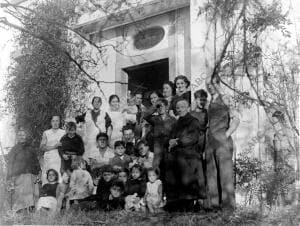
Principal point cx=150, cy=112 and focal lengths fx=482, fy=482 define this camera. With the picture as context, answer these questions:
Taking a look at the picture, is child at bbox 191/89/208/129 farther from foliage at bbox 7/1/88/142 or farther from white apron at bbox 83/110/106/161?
foliage at bbox 7/1/88/142

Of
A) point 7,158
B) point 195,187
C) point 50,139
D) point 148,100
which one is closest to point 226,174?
point 195,187

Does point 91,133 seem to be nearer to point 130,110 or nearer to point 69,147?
point 69,147

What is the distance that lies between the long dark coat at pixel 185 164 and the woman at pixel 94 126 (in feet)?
3.23

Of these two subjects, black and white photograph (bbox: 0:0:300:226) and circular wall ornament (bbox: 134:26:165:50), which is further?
circular wall ornament (bbox: 134:26:165:50)

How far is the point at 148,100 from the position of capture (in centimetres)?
496

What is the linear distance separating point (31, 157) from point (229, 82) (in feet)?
9.07

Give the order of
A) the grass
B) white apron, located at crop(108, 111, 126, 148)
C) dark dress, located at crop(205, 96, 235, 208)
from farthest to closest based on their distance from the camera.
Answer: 1. white apron, located at crop(108, 111, 126, 148)
2. dark dress, located at crop(205, 96, 235, 208)
3. the grass

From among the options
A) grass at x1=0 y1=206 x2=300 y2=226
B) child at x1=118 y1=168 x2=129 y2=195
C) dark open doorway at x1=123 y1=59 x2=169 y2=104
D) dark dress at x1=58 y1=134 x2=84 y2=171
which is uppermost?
dark open doorway at x1=123 y1=59 x2=169 y2=104

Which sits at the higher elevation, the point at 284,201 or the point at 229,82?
the point at 229,82

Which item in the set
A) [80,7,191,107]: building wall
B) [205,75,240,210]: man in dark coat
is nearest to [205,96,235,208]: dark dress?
[205,75,240,210]: man in dark coat

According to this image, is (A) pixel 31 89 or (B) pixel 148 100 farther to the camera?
(A) pixel 31 89

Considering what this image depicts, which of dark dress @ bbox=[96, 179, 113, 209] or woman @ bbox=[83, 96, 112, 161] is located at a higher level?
woman @ bbox=[83, 96, 112, 161]

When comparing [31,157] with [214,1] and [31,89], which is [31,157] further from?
[214,1]

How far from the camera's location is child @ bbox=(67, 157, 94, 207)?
527 cm
